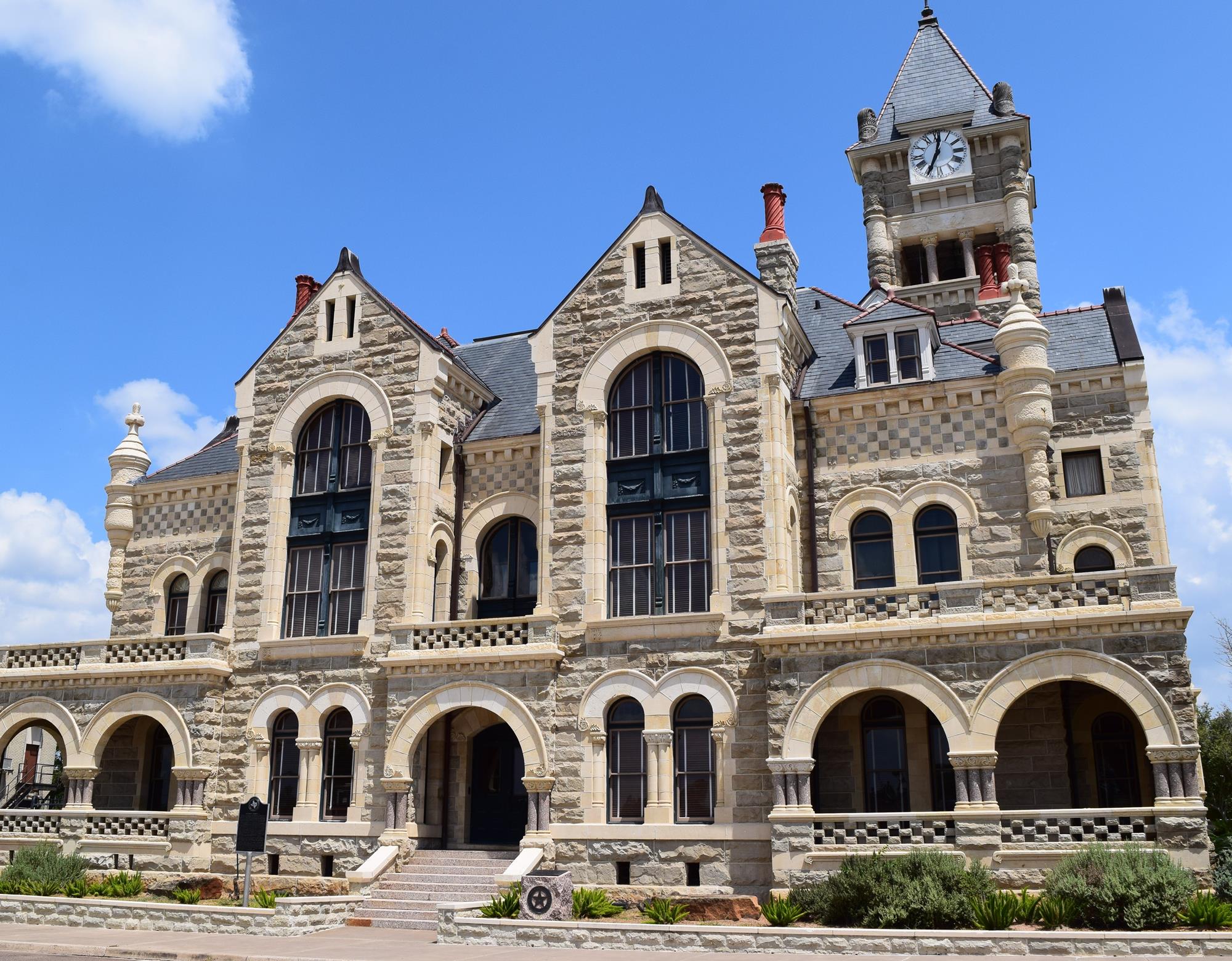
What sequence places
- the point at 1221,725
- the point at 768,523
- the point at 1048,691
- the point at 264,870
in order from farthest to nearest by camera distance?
the point at 1221,725 → the point at 264,870 → the point at 768,523 → the point at 1048,691

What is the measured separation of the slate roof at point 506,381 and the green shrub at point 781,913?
45.0 ft

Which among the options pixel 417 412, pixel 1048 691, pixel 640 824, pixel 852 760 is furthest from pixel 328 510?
pixel 1048 691

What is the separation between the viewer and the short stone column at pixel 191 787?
28.1 m

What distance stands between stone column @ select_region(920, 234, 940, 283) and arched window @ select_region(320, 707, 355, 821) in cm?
2769

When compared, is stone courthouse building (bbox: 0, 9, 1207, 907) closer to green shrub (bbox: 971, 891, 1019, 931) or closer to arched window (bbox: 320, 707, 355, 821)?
arched window (bbox: 320, 707, 355, 821)

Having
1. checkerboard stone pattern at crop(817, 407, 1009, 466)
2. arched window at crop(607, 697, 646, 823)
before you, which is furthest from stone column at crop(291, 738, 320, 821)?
checkerboard stone pattern at crop(817, 407, 1009, 466)

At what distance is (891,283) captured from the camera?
44.0 meters

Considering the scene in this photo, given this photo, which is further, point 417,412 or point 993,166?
point 993,166

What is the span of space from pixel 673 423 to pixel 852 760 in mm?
8693

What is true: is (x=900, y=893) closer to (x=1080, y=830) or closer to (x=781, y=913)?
(x=781, y=913)

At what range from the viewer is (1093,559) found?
25578 mm

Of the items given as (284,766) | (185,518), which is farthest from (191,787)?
(185,518)

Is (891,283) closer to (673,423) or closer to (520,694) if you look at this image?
(673,423)

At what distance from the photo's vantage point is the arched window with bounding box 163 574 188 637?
3341 cm
